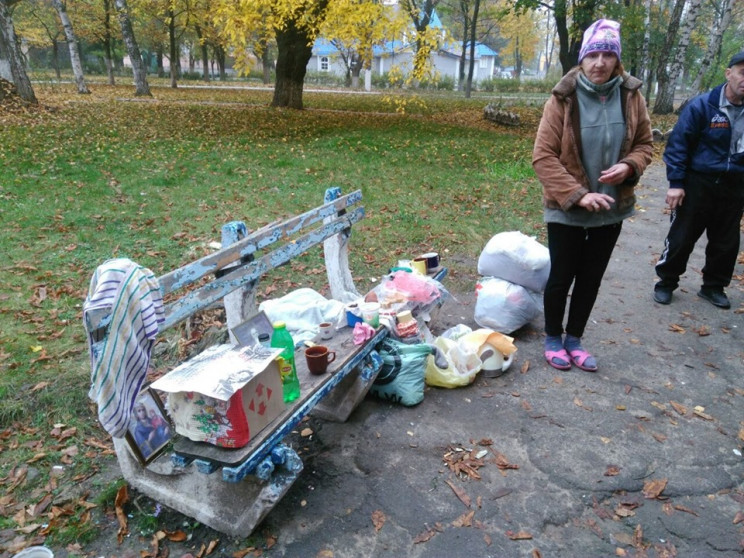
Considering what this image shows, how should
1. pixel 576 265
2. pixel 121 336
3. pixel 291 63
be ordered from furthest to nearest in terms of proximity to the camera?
pixel 291 63 < pixel 576 265 < pixel 121 336

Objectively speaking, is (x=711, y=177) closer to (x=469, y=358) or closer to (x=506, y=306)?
(x=506, y=306)

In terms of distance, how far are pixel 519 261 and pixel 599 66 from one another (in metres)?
1.61

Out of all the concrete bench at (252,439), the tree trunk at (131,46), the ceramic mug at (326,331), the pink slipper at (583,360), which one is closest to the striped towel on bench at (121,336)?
the concrete bench at (252,439)

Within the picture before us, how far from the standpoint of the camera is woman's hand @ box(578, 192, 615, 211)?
10.2ft

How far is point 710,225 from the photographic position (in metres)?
4.56

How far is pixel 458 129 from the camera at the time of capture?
15664 mm

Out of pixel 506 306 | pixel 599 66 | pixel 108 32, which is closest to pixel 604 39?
pixel 599 66

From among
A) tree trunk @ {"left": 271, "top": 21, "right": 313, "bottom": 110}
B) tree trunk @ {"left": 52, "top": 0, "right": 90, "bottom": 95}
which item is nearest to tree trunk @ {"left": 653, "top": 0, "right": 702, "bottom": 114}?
tree trunk @ {"left": 271, "top": 21, "right": 313, "bottom": 110}

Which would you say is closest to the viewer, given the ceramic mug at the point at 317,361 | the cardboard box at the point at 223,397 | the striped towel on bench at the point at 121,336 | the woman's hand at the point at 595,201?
the striped towel on bench at the point at 121,336

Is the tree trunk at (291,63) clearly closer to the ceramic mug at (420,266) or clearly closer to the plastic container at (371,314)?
the ceramic mug at (420,266)

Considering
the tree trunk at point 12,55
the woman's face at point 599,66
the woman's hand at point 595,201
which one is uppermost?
the tree trunk at point 12,55

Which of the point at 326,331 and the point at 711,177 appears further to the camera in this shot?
the point at 711,177

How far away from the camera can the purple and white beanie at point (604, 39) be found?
9.84 feet

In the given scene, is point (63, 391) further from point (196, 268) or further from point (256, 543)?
point (256, 543)
